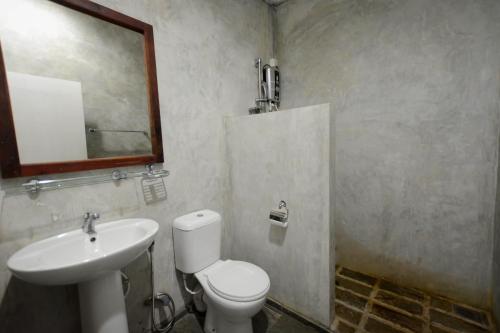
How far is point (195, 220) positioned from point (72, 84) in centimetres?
101

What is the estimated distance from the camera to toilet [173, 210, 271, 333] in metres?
1.20

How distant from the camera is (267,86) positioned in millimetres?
2109

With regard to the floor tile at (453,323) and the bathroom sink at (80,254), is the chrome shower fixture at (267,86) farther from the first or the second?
the floor tile at (453,323)

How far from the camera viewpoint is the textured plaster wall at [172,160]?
0.97 meters

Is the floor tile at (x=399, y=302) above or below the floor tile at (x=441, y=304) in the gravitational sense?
above

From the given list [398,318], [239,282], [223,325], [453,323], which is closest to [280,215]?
[239,282]

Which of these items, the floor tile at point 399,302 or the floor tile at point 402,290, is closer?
the floor tile at point 399,302

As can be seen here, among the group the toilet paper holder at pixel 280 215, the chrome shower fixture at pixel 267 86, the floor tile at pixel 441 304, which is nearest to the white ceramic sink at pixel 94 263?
the toilet paper holder at pixel 280 215

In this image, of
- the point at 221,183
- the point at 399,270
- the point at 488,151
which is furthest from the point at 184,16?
the point at 399,270

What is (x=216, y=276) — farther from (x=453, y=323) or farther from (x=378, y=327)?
(x=453, y=323)

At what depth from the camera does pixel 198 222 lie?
1443 mm

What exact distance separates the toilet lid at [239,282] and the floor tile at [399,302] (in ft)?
3.50

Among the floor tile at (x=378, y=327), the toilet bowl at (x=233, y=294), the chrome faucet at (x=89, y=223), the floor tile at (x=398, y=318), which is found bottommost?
the floor tile at (x=378, y=327)

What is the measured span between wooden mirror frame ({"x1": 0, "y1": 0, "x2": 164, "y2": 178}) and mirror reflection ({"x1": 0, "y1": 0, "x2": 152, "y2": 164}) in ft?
0.09
